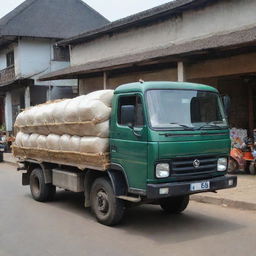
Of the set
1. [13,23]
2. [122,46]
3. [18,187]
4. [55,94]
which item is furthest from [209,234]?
[13,23]

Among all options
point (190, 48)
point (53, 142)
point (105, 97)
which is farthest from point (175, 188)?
point (190, 48)

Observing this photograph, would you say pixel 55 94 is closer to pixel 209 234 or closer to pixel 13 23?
pixel 13 23

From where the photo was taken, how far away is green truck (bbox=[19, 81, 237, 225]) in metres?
6.24

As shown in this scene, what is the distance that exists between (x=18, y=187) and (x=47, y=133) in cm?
328

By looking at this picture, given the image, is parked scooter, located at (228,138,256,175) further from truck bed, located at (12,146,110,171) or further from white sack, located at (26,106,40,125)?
white sack, located at (26,106,40,125)

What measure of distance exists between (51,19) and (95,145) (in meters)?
21.2

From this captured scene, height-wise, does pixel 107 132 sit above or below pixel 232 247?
above

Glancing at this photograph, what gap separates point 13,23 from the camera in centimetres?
2486

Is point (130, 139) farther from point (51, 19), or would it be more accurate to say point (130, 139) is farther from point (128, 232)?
point (51, 19)

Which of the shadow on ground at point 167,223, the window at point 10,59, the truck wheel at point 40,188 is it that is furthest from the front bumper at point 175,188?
the window at point 10,59

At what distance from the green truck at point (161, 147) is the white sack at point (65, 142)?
3.00 feet

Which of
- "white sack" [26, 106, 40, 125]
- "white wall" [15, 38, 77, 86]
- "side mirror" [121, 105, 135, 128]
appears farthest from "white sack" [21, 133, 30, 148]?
"white wall" [15, 38, 77, 86]

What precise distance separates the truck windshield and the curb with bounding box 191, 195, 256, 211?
1889 millimetres

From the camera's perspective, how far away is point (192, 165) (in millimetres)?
6504
